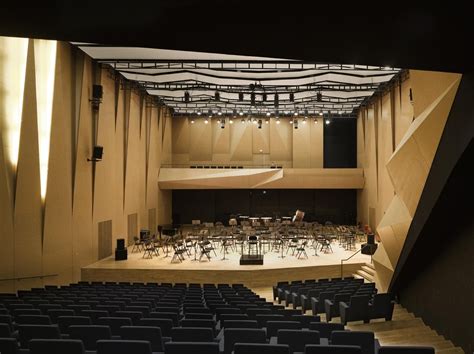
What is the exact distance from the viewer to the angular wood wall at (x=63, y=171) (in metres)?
10.8

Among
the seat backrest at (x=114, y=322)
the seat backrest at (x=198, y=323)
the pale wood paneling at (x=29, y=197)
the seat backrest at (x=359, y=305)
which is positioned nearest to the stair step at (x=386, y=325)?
the seat backrest at (x=359, y=305)

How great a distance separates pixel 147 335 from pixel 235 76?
1388cm

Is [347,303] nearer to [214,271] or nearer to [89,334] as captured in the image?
[89,334]

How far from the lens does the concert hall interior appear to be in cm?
404

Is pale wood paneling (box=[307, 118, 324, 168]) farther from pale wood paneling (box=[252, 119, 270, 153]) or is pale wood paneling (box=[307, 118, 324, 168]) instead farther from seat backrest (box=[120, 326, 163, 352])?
seat backrest (box=[120, 326, 163, 352])

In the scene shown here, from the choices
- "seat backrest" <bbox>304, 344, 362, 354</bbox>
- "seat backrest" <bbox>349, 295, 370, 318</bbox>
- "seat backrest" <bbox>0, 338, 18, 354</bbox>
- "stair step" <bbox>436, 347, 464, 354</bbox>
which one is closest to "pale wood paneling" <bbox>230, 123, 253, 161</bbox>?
"seat backrest" <bbox>349, 295, 370, 318</bbox>

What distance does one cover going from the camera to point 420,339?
7676mm

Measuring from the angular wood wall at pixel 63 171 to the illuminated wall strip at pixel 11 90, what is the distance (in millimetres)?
27

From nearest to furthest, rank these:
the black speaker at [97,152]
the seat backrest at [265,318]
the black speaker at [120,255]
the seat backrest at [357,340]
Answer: the seat backrest at [357,340] < the seat backrest at [265,318] < the black speaker at [97,152] < the black speaker at [120,255]

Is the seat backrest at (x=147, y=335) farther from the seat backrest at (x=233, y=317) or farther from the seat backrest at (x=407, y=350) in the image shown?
the seat backrest at (x=407, y=350)

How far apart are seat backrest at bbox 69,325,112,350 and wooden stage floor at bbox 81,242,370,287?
9542 millimetres

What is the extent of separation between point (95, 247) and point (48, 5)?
41.7 feet

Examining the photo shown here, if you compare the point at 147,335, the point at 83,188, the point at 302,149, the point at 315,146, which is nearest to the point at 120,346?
the point at 147,335

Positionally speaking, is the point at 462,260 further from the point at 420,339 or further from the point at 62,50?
the point at 62,50
